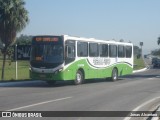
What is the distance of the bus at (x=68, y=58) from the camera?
24047 millimetres

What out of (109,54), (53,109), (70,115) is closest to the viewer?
(70,115)

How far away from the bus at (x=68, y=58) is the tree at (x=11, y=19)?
1214 cm

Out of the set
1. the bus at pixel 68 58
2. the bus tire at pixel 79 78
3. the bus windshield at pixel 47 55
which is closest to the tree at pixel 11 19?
the bus at pixel 68 58

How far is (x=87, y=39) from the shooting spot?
26.8 metres

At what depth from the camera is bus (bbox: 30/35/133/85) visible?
24.0 meters

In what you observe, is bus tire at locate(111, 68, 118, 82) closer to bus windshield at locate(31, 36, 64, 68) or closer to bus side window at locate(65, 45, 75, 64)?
bus side window at locate(65, 45, 75, 64)

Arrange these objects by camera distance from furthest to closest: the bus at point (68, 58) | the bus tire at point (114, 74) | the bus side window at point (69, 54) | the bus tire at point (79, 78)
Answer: the bus tire at point (114, 74) < the bus tire at point (79, 78) < the bus side window at point (69, 54) < the bus at point (68, 58)

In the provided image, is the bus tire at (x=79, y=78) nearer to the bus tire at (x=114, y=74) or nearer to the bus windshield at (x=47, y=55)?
the bus windshield at (x=47, y=55)

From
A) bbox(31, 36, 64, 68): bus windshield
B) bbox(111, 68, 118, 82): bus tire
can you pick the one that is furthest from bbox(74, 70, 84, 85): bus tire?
bbox(111, 68, 118, 82): bus tire

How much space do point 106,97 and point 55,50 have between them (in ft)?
21.9

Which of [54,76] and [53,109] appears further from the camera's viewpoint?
[54,76]

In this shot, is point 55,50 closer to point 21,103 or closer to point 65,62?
point 65,62

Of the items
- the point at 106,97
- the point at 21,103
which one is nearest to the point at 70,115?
the point at 21,103

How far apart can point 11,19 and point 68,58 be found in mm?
16009
